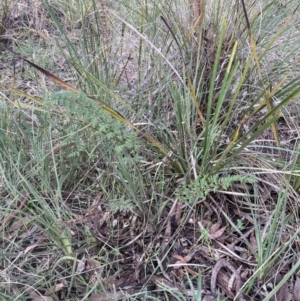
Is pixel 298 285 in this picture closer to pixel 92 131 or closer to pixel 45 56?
pixel 92 131

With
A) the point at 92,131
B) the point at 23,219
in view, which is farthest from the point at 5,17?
the point at 23,219

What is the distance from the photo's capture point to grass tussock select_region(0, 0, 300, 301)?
1229 mm

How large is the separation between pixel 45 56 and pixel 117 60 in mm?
530

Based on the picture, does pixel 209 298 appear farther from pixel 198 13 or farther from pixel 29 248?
pixel 198 13

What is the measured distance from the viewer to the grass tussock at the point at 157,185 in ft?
4.03

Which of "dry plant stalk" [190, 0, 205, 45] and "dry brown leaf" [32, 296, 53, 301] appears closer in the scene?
"dry brown leaf" [32, 296, 53, 301]

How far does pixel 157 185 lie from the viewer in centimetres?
143

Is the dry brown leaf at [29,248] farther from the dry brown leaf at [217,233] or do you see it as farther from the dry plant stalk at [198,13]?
the dry plant stalk at [198,13]

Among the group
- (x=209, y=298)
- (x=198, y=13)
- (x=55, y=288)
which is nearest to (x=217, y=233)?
(x=209, y=298)

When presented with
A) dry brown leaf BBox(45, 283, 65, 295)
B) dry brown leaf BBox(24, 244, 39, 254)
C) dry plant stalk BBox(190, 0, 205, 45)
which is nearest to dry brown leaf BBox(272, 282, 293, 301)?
dry brown leaf BBox(45, 283, 65, 295)

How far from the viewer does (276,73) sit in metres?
1.70

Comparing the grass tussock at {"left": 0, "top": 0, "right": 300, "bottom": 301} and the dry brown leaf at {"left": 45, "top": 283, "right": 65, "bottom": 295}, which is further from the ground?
the grass tussock at {"left": 0, "top": 0, "right": 300, "bottom": 301}

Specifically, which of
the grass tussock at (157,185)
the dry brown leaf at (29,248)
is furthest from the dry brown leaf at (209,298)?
the dry brown leaf at (29,248)

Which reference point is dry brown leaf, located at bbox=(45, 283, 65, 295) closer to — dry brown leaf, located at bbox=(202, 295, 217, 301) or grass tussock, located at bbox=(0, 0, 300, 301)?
grass tussock, located at bbox=(0, 0, 300, 301)
